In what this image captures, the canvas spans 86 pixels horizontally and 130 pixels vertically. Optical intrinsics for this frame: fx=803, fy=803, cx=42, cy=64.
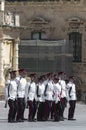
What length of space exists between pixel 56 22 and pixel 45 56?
9.10 feet

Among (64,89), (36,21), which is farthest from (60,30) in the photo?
(64,89)

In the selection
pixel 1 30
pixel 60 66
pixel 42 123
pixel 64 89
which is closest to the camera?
pixel 42 123

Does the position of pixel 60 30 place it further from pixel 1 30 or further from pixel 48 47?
pixel 1 30

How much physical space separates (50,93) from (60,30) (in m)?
29.0

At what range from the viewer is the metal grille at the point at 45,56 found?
2229 inches

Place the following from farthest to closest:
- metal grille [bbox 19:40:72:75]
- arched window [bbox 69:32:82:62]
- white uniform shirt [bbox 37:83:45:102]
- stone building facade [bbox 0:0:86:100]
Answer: arched window [bbox 69:32:82:62] < stone building facade [bbox 0:0:86:100] < metal grille [bbox 19:40:72:75] < white uniform shirt [bbox 37:83:45:102]

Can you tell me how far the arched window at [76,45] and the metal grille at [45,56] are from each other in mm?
1203

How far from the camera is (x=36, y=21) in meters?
58.2

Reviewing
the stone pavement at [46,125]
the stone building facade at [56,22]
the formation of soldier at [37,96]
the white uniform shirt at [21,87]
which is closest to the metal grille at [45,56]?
the stone building facade at [56,22]

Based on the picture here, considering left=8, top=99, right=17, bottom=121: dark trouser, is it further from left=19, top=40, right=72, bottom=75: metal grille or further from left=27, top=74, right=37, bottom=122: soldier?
left=19, top=40, right=72, bottom=75: metal grille

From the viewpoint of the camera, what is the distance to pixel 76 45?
58406mm

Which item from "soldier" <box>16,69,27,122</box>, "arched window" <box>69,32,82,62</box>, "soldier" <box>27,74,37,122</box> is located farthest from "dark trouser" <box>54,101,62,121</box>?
"arched window" <box>69,32,82,62</box>

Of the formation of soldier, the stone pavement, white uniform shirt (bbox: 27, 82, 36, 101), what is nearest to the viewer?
the stone pavement

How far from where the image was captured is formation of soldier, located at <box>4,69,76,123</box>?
2870 cm
